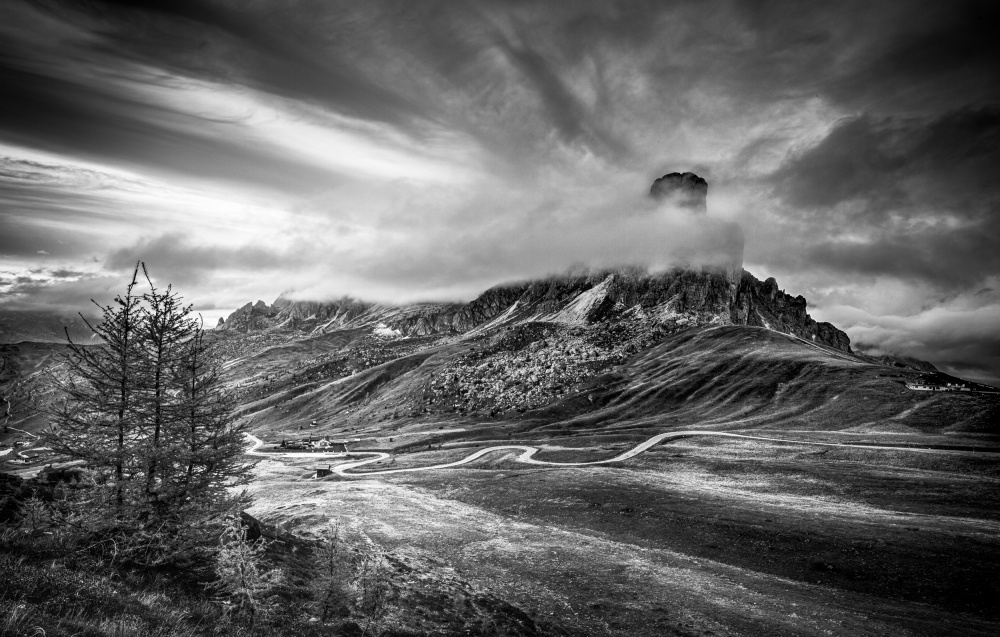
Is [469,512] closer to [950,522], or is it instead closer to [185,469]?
[185,469]

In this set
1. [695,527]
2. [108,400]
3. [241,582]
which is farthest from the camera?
[695,527]

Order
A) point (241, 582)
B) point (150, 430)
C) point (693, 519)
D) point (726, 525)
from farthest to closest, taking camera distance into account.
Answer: point (693, 519), point (726, 525), point (150, 430), point (241, 582)

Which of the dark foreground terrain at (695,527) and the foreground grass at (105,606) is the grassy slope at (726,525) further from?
the foreground grass at (105,606)

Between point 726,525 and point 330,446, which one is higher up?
point 726,525

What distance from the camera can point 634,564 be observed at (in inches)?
1622

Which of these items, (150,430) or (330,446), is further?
(330,446)

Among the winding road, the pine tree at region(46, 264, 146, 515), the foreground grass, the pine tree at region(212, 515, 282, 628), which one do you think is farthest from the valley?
the foreground grass

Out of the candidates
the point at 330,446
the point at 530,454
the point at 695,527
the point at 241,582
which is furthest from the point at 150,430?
the point at 330,446

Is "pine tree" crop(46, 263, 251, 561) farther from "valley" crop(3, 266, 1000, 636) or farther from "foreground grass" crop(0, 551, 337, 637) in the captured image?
"valley" crop(3, 266, 1000, 636)

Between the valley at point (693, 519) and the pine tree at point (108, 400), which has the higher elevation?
the pine tree at point (108, 400)

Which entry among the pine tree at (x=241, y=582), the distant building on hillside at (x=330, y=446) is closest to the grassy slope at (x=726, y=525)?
the pine tree at (x=241, y=582)

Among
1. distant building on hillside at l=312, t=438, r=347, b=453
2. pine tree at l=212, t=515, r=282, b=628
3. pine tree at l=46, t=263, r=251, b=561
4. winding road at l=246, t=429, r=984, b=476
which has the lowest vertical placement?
distant building on hillside at l=312, t=438, r=347, b=453

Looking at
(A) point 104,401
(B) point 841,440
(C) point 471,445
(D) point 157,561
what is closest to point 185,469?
(A) point 104,401

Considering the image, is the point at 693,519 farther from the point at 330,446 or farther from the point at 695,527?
the point at 330,446
